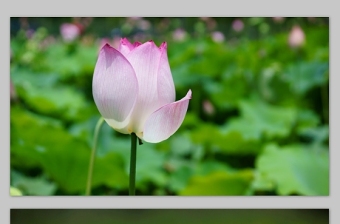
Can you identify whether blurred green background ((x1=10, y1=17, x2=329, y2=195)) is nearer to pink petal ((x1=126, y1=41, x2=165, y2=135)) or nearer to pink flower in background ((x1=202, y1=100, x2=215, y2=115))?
pink flower in background ((x1=202, y1=100, x2=215, y2=115))

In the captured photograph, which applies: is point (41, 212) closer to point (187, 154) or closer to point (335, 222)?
point (187, 154)

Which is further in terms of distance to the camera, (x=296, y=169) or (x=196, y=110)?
(x=196, y=110)

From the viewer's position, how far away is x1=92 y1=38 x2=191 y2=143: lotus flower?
28.8 inches

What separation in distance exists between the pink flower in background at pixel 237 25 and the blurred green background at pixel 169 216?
41cm

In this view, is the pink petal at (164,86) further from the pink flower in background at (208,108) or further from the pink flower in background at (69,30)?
the pink flower in background at (208,108)

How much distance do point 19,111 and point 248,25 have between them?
0.56m

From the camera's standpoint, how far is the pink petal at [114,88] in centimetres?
74

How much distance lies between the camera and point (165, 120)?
0.72m

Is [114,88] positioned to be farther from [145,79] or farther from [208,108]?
[208,108]

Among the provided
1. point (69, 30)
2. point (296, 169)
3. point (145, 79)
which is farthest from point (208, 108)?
point (145, 79)

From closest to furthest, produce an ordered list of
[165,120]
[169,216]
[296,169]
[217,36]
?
[165,120], [169,216], [296,169], [217,36]

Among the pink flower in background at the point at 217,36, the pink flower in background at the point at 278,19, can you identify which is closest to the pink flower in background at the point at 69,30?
the pink flower in background at the point at 217,36

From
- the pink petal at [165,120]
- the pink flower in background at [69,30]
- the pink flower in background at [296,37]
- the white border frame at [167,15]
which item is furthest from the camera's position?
the pink flower in background at [296,37]

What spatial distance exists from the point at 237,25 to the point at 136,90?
2.17 feet
